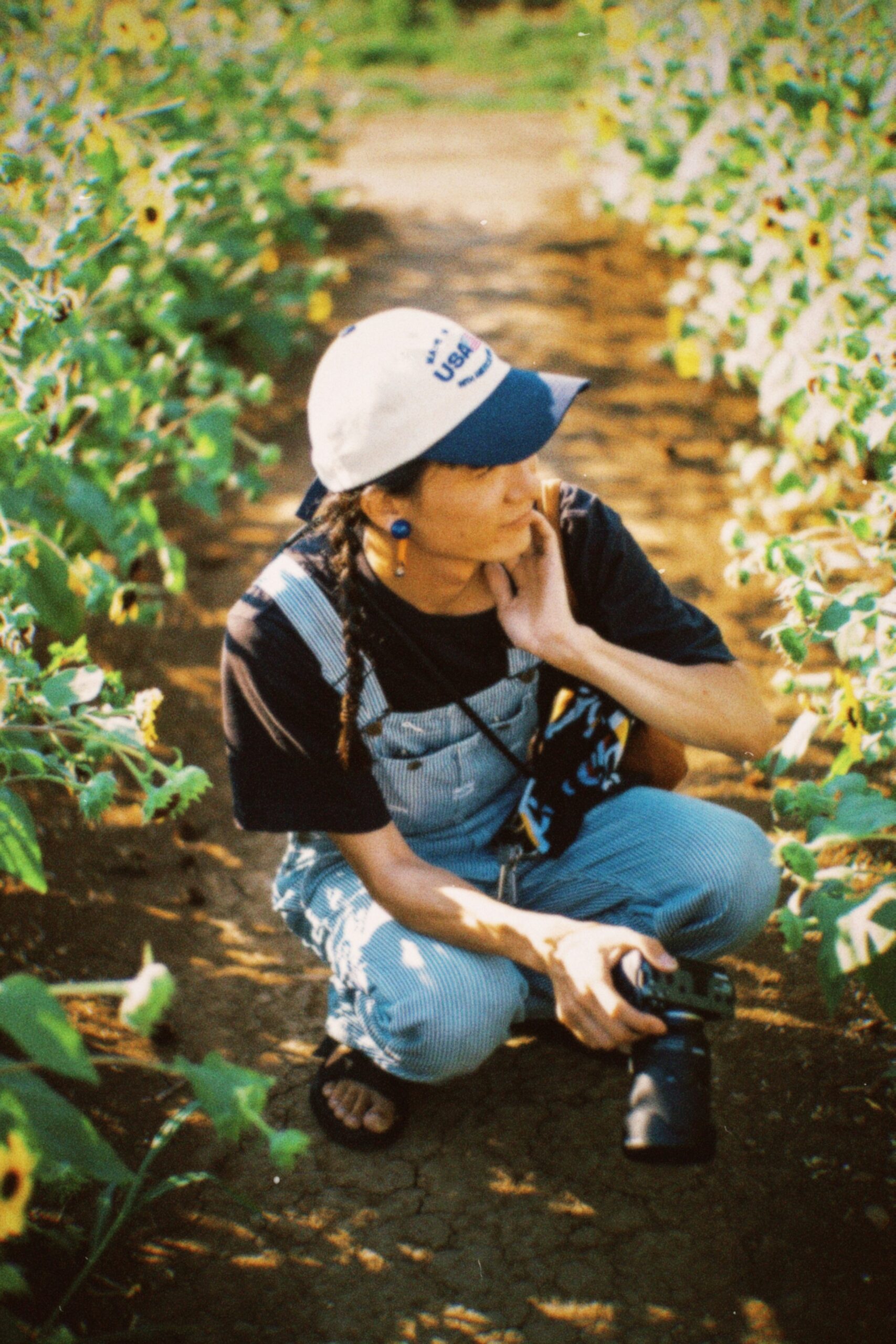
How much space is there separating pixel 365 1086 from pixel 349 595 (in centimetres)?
77

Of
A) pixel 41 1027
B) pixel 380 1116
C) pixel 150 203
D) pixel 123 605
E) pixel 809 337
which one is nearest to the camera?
pixel 41 1027

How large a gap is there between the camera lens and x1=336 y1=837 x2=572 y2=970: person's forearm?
0.63 ft

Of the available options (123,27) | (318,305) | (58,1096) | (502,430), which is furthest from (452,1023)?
(318,305)

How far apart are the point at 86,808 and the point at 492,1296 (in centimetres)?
86

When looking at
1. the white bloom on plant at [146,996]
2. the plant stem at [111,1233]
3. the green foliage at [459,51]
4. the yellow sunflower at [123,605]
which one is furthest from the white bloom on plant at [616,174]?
the white bloom on plant at [146,996]

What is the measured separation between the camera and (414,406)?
1469 mm

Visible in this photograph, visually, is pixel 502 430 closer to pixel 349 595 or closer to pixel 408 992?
pixel 349 595

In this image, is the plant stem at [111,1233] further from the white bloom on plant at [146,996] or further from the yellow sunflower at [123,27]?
the yellow sunflower at [123,27]

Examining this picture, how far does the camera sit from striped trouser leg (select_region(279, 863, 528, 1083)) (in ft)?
5.30

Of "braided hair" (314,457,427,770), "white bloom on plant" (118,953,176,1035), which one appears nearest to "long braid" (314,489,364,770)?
"braided hair" (314,457,427,770)

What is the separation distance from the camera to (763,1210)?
63.5 inches

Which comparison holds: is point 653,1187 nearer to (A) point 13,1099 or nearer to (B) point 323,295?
(A) point 13,1099

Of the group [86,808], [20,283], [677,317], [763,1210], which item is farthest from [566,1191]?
[677,317]

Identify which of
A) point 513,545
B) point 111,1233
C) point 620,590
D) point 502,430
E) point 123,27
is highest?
point 123,27
